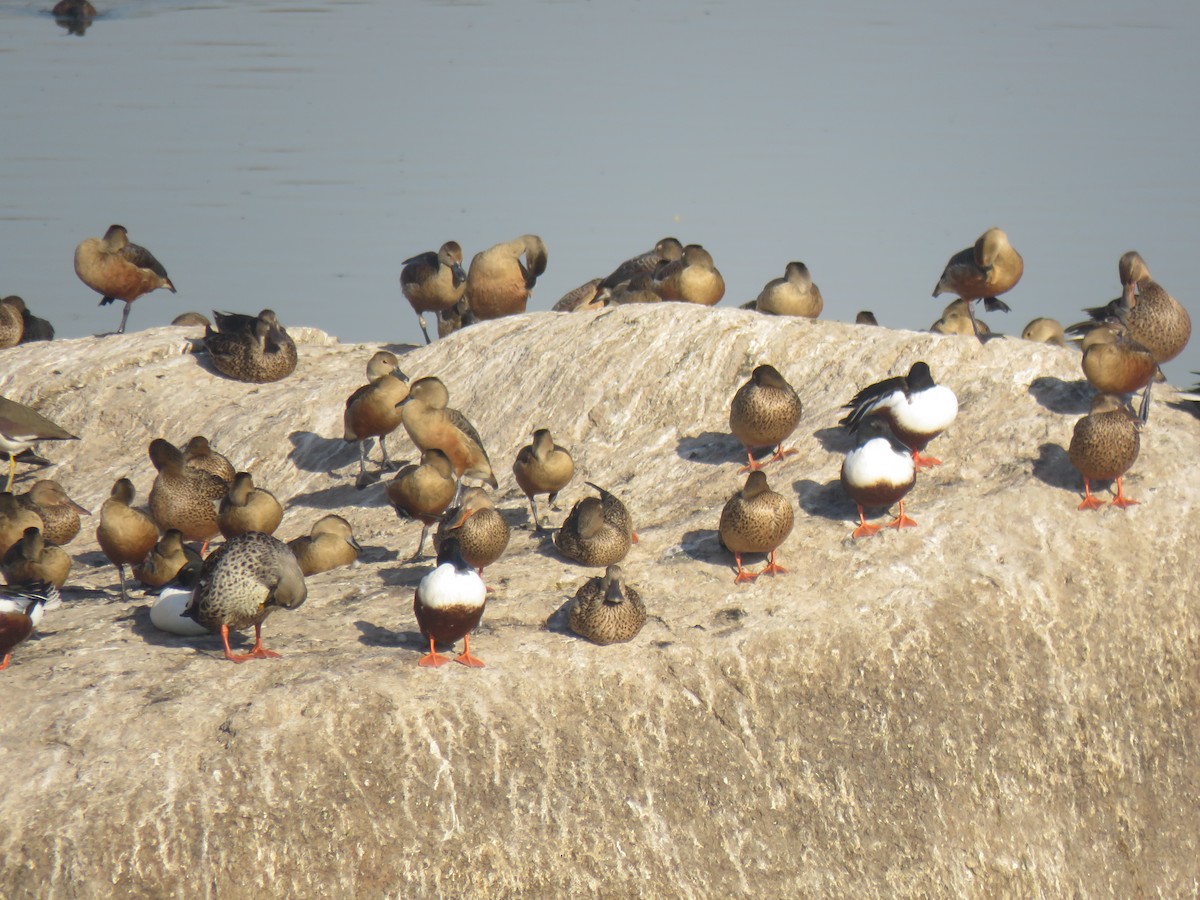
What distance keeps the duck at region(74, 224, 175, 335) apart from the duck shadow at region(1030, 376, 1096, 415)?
Result: 9.43 metres

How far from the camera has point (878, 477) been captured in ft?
31.1

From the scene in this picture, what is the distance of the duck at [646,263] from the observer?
16.2 metres

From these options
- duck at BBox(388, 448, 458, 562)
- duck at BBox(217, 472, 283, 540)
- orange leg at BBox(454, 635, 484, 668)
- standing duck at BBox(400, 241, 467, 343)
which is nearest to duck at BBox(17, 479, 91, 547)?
duck at BBox(217, 472, 283, 540)

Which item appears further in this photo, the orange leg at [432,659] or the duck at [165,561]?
the duck at [165,561]

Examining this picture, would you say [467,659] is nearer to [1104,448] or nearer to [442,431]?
[442,431]

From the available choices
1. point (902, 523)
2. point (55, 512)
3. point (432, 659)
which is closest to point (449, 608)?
point (432, 659)

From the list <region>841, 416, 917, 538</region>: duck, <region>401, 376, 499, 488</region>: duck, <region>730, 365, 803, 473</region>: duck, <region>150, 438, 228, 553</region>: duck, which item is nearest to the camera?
<region>841, 416, 917, 538</region>: duck

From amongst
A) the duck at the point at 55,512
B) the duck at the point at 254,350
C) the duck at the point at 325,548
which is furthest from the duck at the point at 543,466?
the duck at the point at 254,350

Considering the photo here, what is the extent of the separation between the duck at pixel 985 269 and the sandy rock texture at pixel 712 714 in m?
2.00

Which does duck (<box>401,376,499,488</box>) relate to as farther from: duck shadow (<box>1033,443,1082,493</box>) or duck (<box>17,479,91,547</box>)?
duck shadow (<box>1033,443,1082,493</box>)

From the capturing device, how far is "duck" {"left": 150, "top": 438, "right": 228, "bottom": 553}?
11711 mm

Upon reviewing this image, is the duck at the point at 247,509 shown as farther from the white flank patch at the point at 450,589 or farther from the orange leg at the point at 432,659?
the orange leg at the point at 432,659

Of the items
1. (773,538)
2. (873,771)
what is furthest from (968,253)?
(873,771)

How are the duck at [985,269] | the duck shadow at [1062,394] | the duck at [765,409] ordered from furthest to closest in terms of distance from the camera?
the duck at [985,269] < the duck shadow at [1062,394] < the duck at [765,409]
